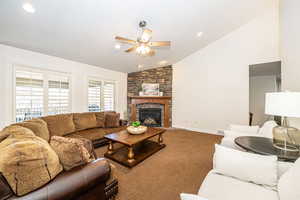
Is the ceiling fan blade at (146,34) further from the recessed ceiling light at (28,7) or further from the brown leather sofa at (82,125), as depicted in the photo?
the brown leather sofa at (82,125)

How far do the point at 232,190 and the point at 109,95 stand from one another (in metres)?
4.90

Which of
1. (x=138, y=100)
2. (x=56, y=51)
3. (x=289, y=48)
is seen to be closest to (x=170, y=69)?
(x=138, y=100)

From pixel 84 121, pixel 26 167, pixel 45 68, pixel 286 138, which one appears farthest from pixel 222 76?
pixel 45 68

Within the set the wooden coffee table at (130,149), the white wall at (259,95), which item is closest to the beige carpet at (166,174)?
the wooden coffee table at (130,149)

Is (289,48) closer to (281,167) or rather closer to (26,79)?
(281,167)

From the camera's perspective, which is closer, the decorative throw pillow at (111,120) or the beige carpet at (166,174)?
the beige carpet at (166,174)

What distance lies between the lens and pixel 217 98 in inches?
165

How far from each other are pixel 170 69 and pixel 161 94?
Result: 114 centimetres

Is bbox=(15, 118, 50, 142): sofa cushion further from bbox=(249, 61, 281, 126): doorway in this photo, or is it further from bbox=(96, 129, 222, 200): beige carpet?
bbox=(249, 61, 281, 126): doorway

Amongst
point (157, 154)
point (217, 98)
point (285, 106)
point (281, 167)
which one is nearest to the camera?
point (281, 167)

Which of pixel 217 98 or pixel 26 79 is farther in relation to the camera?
pixel 217 98

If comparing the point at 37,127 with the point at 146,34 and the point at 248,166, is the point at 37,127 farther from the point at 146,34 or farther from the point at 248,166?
the point at 248,166

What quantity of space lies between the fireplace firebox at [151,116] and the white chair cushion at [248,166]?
13.0 feet

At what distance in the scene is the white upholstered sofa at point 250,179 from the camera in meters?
0.96
